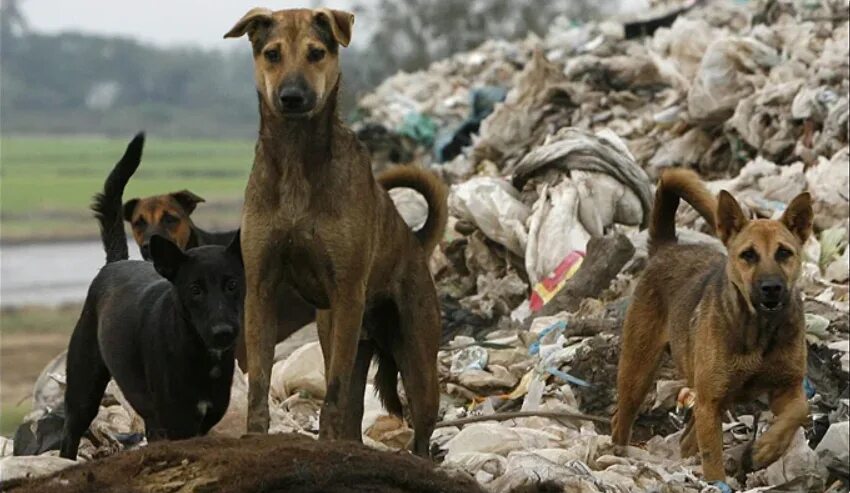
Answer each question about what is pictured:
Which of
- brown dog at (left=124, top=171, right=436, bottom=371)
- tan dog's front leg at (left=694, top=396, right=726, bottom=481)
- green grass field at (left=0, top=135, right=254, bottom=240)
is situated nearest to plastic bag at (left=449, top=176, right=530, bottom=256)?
brown dog at (left=124, top=171, right=436, bottom=371)

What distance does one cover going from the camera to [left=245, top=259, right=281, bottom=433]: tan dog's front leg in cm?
593

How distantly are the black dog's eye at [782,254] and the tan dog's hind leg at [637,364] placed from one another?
0.99m

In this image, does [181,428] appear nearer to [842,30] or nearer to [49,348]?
[842,30]

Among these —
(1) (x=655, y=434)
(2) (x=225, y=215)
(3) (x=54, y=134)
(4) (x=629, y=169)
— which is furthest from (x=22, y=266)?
(3) (x=54, y=134)

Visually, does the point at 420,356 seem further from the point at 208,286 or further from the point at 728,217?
the point at 728,217

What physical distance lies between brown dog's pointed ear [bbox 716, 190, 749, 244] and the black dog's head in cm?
193

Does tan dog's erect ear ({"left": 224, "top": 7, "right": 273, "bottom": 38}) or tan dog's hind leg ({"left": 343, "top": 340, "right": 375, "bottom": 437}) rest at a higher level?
tan dog's erect ear ({"left": 224, "top": 7, "right": 273, "bottom": 38})

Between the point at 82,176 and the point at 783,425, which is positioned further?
the point at 82,176

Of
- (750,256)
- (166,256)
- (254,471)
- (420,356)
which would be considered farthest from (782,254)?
(254,471)

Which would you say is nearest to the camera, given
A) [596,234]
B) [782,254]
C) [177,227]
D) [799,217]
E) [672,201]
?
[782,254]

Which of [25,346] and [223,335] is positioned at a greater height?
[223,335]

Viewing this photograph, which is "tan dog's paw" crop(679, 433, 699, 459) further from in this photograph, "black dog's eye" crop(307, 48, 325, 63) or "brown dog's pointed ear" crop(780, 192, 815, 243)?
"black dog's eye" crop(307, 48, 325, 63)

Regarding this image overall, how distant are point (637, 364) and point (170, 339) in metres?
2.21

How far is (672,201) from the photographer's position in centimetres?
743
